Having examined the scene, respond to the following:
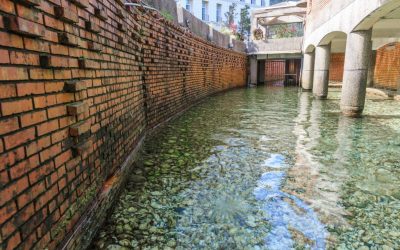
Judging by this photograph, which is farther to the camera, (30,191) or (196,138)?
(196,138)

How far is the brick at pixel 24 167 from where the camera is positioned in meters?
1.38

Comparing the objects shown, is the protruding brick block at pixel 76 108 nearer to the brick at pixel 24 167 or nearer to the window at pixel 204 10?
the brick at pixel 24 167

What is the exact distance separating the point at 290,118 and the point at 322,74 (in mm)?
4759

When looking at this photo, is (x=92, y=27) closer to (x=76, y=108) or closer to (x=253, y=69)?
(x=76, y=108)

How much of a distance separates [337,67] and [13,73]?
23164 millimetres

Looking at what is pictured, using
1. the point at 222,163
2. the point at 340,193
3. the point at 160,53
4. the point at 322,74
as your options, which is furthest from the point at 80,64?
the point at 322,74

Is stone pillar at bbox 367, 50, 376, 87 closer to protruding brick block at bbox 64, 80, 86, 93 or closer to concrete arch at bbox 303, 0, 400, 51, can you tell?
concrete arch at bbox 303, 0, 400, 51

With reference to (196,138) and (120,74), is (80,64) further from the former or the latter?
(196,138)

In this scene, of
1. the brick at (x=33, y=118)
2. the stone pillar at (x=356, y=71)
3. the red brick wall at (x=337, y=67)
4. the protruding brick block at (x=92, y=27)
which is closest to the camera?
the brick at (x=33, y=118)

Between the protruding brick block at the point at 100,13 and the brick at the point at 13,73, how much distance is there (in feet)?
4.50

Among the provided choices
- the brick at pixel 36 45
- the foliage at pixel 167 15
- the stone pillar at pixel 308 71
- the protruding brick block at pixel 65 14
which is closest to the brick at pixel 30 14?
the brick at pixel 36 45

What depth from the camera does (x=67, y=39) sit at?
1958 mm

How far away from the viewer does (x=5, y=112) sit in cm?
133

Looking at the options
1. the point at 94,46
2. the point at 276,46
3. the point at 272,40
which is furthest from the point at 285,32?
the point at 94,46
